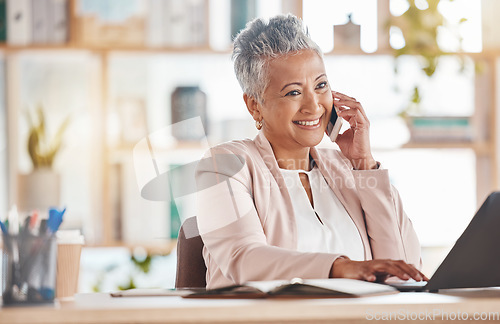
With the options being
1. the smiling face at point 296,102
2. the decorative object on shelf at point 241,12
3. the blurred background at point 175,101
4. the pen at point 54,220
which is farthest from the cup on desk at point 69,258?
the decorative object on shelf at point 241,12

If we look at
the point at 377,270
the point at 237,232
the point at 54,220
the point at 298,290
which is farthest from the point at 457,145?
the point at 54,220

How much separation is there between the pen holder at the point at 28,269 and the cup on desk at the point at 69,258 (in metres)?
0.14

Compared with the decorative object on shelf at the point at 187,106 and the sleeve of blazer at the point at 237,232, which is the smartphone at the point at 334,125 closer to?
the sleeve of blazer at the point at 237,232

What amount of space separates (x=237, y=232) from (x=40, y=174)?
223cm

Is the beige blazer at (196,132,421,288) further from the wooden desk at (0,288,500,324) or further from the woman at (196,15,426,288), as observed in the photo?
the wooden desk at (0,288,500,324)

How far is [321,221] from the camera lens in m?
1.84

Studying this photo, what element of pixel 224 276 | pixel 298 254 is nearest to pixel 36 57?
pixel 224 276

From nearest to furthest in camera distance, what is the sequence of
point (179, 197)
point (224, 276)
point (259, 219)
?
point (224, 276) → point (259, 219) → point (179, 197)

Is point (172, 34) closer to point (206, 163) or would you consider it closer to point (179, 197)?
point (179, 197)

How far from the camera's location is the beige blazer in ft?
4.64

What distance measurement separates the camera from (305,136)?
1882 millimetres

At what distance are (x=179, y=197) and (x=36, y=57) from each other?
1261 millimetres

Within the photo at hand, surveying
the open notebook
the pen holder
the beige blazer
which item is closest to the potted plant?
the beige blazer

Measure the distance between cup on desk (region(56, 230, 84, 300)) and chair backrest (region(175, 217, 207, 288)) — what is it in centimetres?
59
